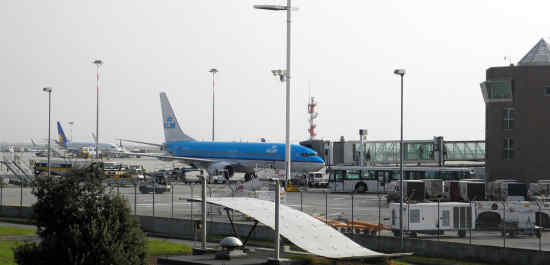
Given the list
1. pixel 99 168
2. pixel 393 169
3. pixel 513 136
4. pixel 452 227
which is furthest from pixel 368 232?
pixel 393 169

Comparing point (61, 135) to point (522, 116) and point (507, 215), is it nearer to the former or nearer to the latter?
point (522, 116)

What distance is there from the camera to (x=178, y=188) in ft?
238

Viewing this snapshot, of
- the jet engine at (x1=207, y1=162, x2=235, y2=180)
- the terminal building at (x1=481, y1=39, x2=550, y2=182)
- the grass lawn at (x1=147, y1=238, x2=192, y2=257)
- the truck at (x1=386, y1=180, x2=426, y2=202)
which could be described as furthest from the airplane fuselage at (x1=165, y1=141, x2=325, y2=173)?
the grass lawn at (x1=147, y1=238, x2=192, y2=257)

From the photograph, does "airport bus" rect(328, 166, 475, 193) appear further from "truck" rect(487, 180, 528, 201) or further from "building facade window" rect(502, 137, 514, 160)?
"truck" rect(487, 180, 528, 201)

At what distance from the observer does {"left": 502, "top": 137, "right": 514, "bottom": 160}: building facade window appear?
195 ft

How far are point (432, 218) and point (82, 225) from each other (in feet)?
70.2

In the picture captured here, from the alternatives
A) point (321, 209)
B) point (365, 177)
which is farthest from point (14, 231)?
point (365, 177)

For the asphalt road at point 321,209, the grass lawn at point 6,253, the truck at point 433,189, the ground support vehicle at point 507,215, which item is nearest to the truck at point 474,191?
the truck at point 433,189

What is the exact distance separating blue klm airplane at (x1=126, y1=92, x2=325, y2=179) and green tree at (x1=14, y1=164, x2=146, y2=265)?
194 feet

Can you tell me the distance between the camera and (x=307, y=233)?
21.8m

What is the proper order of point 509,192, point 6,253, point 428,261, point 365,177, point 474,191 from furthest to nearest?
point 365,177, point 474,191, point 509,192, point 428,261, point 6,253

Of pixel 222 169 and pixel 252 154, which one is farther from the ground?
pixel 252 154

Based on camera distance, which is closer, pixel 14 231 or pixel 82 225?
pixel 82 225

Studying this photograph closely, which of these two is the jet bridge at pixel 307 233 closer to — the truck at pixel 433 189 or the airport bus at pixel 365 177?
the truck at pixel 433 189
